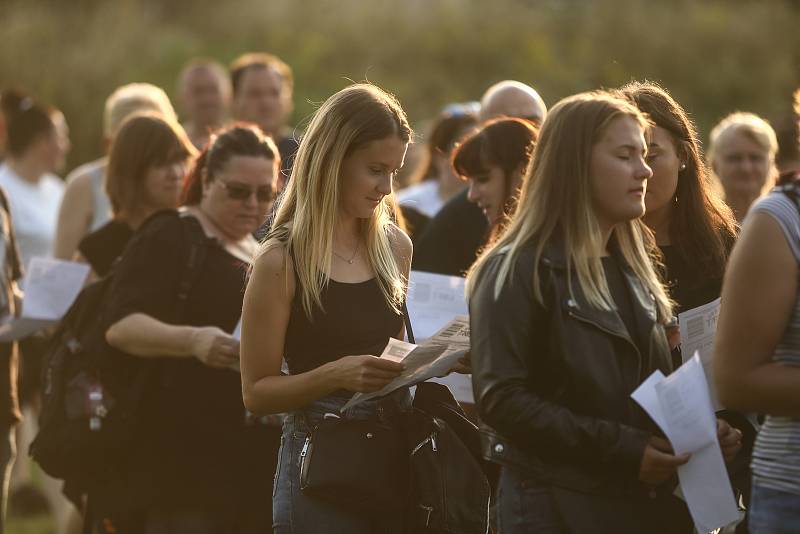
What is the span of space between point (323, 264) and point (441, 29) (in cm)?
2029

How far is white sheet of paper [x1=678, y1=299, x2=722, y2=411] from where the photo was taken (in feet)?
13.0

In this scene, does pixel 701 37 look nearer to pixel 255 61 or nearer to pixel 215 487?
pixel 255 61

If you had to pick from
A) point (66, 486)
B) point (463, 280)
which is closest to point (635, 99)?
point (463, 280)

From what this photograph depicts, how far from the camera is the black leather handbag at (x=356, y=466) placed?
376 centimetres

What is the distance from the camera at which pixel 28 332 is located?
6.04m

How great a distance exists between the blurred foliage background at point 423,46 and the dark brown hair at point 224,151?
524 inches

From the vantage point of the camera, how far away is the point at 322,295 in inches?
153

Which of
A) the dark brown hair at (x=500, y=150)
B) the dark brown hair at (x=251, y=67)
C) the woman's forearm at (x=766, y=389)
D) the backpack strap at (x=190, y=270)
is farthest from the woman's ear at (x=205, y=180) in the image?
the dark brown hair at (x=251, y=67)

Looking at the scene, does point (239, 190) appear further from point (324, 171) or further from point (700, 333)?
point (700, 333)

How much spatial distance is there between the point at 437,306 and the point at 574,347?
4.94ft

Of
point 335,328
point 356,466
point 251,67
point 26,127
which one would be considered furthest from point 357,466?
point 26,127

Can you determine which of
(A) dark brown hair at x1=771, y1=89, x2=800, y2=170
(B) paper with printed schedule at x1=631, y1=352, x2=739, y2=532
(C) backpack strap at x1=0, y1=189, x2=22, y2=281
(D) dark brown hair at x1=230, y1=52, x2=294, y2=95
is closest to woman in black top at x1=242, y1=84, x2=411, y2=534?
(B) paper with printed schedule at x1=631, y1=352, x2=739, y2=532

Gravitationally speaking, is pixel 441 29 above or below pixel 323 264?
below

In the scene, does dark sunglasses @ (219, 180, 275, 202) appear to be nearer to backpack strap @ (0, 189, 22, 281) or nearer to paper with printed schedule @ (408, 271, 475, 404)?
paper with printed schedule @ (408, 271, 475, 404)
